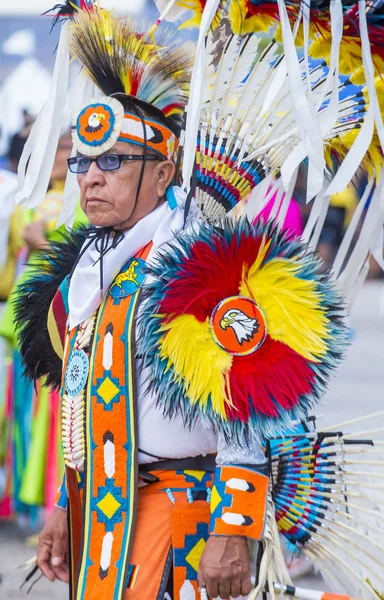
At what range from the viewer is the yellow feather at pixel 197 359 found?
248cm

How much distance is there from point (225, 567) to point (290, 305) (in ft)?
2.17

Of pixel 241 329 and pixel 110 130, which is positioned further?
pixel 110 130

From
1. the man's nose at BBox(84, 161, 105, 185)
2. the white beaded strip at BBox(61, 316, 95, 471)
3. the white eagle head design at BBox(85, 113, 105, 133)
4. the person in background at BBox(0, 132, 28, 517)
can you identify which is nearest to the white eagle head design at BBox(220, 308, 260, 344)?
the white beaded strip at BBox(61, 316, 95, 471)

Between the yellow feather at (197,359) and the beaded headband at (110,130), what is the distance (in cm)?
57

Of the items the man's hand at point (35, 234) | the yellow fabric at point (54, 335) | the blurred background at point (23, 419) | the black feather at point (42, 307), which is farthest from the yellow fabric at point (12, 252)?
the yellow fabric at point (54, 335)

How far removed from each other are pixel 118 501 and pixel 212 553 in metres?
0.33

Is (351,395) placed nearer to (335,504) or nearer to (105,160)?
(335,504)

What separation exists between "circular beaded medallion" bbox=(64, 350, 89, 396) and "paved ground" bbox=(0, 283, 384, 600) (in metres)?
0.69

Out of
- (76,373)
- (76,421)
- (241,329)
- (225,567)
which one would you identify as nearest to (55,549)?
(76,421)

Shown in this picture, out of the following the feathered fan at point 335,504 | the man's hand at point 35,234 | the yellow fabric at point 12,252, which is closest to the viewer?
the feathered fan at point 335,504

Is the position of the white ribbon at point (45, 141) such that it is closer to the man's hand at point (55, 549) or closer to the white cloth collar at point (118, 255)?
the white cloth collar at point (118, 255)

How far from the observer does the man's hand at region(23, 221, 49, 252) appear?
528 cm

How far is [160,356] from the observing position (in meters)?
2.54

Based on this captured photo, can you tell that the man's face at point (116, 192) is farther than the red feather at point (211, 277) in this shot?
Yes
